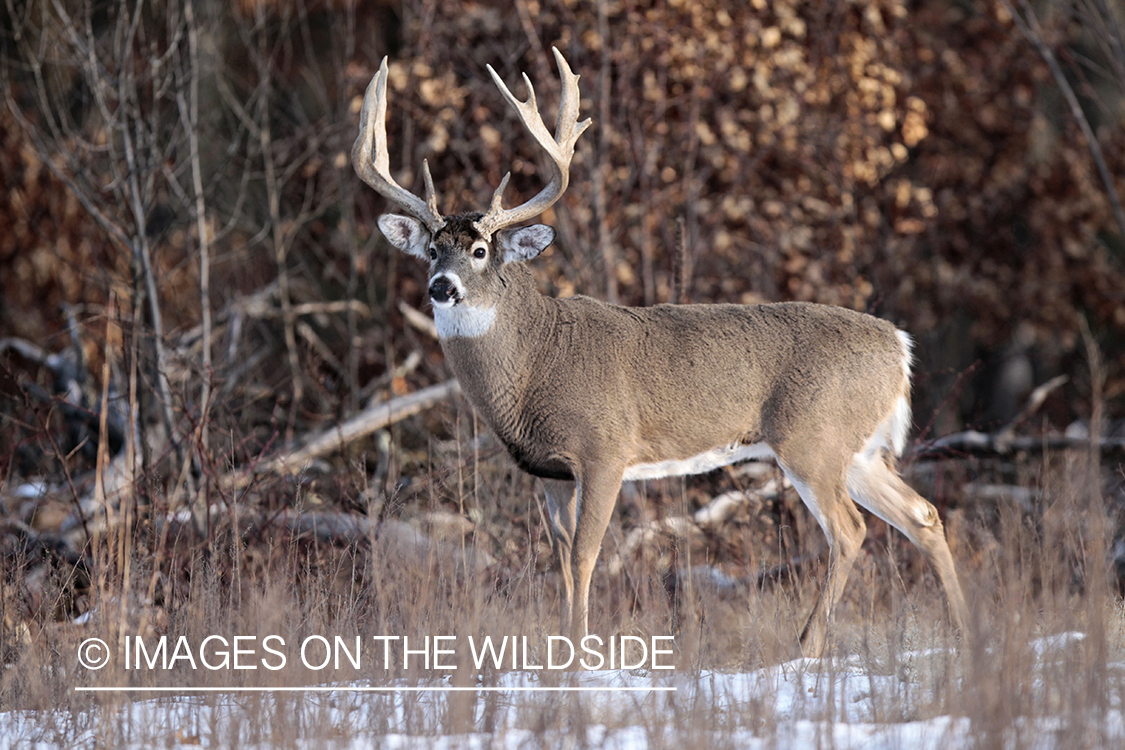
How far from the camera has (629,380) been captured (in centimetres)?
530

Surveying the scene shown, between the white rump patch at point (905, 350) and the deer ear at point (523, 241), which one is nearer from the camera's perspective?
the deer ear at point (523, 241)

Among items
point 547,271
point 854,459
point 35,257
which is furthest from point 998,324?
point 35,257

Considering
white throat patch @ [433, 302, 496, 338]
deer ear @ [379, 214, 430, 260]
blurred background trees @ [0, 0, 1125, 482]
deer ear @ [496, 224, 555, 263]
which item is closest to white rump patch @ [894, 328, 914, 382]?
blurred background trees @ [0, 0, 1125, 482]

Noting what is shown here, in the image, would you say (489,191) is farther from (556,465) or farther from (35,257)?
(35,257)

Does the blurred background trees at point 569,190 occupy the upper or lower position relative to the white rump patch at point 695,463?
upper

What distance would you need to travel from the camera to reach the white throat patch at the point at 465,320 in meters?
5.27

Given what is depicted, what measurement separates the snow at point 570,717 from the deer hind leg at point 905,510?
970 millimetres

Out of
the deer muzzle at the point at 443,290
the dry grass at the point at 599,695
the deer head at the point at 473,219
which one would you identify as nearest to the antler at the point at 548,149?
the deer head at the point at 473,219

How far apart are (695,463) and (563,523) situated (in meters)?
0.64

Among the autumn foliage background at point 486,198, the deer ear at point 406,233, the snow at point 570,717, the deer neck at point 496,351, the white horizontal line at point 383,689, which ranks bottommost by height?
the snow at point 570,717

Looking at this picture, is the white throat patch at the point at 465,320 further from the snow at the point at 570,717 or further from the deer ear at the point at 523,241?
the snow at the point at 570,717

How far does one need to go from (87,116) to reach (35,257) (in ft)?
14.5

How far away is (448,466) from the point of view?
620cm

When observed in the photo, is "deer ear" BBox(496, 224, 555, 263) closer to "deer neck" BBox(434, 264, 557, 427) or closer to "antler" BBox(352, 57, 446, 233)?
"deer neck" BBox(434, 264, 557, 427)
